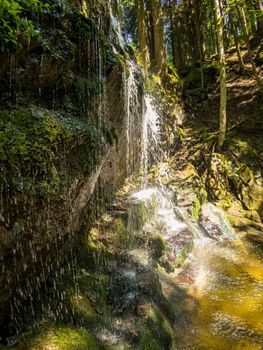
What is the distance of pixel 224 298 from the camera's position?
5.73 meters

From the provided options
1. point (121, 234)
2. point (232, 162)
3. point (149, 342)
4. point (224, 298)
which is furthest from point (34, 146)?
point (232, 162)

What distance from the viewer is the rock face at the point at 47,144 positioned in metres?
3.05

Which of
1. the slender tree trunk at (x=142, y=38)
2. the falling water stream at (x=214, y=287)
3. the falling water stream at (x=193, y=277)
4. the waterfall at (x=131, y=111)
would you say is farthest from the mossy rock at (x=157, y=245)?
the slender tree trunk at (x=142, y=38)

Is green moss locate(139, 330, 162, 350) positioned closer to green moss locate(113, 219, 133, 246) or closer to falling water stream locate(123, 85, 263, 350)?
falling water stream locate(123, 85, 263, 350)

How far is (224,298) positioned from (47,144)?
4562 millimetres

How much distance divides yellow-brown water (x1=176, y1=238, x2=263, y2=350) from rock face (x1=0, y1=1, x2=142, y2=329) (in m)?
2.49

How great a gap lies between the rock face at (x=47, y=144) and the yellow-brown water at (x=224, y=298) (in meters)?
2.49

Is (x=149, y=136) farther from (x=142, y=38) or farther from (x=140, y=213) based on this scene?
(x=142, y=38)

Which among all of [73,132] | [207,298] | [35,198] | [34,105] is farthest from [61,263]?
[207,298]

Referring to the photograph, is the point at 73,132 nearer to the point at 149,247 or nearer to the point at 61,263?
the point at 61,263

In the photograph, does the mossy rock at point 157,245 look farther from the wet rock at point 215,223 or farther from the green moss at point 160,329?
the wet rock at point 215,223

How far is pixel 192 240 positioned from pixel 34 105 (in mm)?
5616

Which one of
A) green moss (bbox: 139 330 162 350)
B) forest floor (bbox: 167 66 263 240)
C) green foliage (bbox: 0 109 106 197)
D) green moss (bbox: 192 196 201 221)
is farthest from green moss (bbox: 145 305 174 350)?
forest floor (bbox: 167 66 263 240)

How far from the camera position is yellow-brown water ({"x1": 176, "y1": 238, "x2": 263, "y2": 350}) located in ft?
15.3
